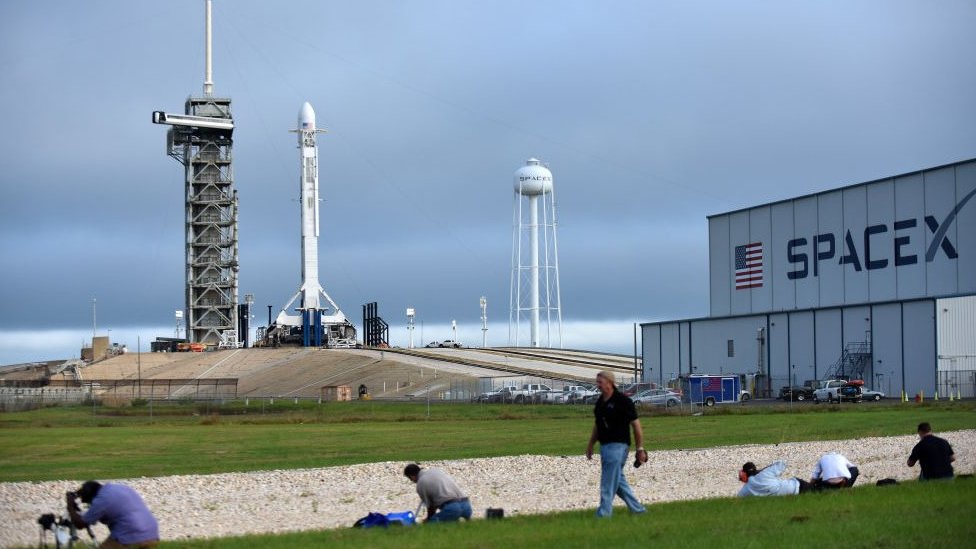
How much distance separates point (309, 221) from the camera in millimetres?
127062

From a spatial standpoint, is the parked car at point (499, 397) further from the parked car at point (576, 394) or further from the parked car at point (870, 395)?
the parked car at point (870, 395)

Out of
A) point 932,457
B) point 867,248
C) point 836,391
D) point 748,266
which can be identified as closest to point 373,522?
point 932,457

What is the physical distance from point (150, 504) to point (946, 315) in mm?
49830

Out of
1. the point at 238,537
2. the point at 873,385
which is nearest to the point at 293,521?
the point at 238,537

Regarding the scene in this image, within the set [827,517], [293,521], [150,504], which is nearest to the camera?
[827,517]

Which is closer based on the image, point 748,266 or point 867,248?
point 867,248

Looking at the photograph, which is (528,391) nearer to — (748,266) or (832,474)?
(748,266)

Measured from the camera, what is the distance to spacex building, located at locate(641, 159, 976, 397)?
66.2m

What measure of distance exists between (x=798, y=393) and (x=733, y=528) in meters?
54.8

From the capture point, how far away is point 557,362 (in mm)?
105312

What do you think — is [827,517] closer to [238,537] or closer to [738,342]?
[238,537]

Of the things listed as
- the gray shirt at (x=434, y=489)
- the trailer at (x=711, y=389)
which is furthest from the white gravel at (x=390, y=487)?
the trailer at (x=711, y=389)

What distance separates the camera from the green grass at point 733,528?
14484 millimetres

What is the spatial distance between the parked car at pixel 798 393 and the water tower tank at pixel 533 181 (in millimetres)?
47465
